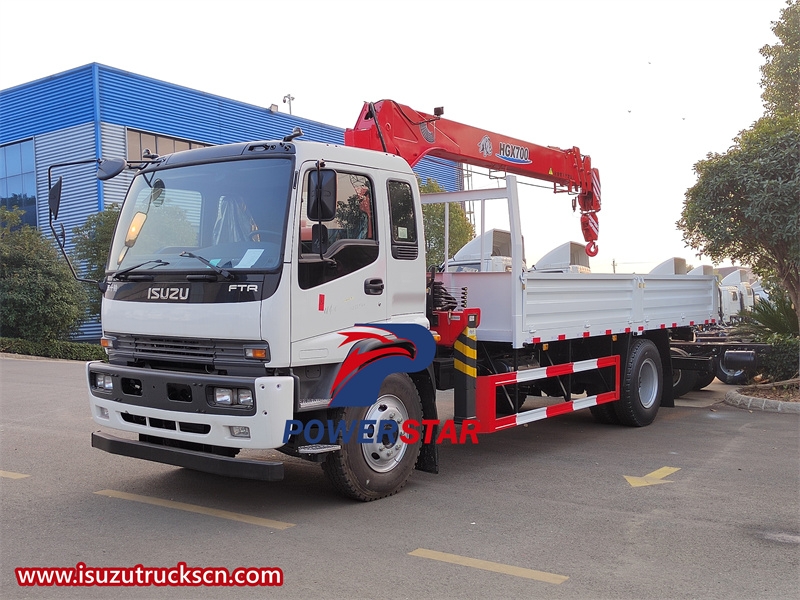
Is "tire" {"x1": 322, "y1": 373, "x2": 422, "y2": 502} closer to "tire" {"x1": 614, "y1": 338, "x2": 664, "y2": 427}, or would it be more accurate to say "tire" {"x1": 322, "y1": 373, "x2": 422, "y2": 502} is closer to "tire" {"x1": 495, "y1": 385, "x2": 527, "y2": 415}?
"tire" {"x1": 495, "y1": 385, "x2": 527, "y2": 415}

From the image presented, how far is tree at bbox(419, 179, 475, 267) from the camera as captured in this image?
27.3ft

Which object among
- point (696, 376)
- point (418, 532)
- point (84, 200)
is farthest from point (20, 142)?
point (418, 532)

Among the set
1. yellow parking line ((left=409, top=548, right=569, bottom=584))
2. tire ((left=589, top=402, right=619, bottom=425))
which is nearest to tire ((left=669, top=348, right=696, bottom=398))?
tire ((left=589, top=402, right=619, bottom=425))

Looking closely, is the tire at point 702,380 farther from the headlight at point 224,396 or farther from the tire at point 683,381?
the headlight at point 224,396

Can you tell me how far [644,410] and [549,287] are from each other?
2.90 m

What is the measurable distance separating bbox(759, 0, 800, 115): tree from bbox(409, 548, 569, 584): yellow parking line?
16.3m

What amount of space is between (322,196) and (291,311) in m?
0.86

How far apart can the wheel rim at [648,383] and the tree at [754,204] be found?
10.2 ft

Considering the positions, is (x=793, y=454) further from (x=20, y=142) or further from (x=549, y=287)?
(x=20, y=142)

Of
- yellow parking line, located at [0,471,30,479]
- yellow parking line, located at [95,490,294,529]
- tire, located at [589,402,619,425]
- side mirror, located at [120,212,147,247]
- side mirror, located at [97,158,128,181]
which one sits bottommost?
Answer: yellow parking line, located at [95,490,294,529]

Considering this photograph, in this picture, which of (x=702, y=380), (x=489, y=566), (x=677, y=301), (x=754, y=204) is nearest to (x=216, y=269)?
(x=489, y=566)

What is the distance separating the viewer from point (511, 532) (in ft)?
17.5

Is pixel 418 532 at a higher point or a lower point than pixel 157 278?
lower

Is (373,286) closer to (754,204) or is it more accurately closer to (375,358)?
(375,358)
